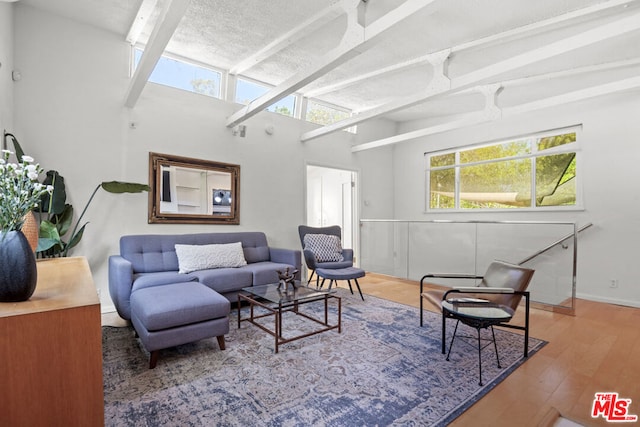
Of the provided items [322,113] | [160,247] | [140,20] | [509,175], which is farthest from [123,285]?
[509,175]

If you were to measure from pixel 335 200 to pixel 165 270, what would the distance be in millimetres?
4073

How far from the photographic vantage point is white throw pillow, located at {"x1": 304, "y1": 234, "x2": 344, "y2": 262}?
4555mm

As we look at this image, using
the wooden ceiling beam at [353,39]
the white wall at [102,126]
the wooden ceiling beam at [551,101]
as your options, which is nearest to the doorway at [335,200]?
the wooden ceiling beam at [551,101]

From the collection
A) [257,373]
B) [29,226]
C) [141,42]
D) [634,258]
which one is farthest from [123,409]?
[634,258]

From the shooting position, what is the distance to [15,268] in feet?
3.77

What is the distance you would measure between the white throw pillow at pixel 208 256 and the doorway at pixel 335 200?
8.55 ft

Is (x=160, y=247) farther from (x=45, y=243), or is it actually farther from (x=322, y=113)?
(x=322, y=113)

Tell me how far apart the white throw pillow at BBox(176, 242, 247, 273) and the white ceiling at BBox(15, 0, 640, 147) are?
205cm

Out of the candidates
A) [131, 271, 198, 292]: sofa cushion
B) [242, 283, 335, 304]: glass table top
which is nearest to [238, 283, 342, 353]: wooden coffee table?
[242, 283, 335, 304]: glass table top

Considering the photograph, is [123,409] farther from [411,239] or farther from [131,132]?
[411,239]

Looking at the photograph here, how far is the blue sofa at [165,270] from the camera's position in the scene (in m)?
2.99

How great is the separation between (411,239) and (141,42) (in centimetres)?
488

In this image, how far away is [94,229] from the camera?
140 inches

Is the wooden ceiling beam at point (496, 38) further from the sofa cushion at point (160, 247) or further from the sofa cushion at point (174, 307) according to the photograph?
the sofa cushion at point (174, 307)
